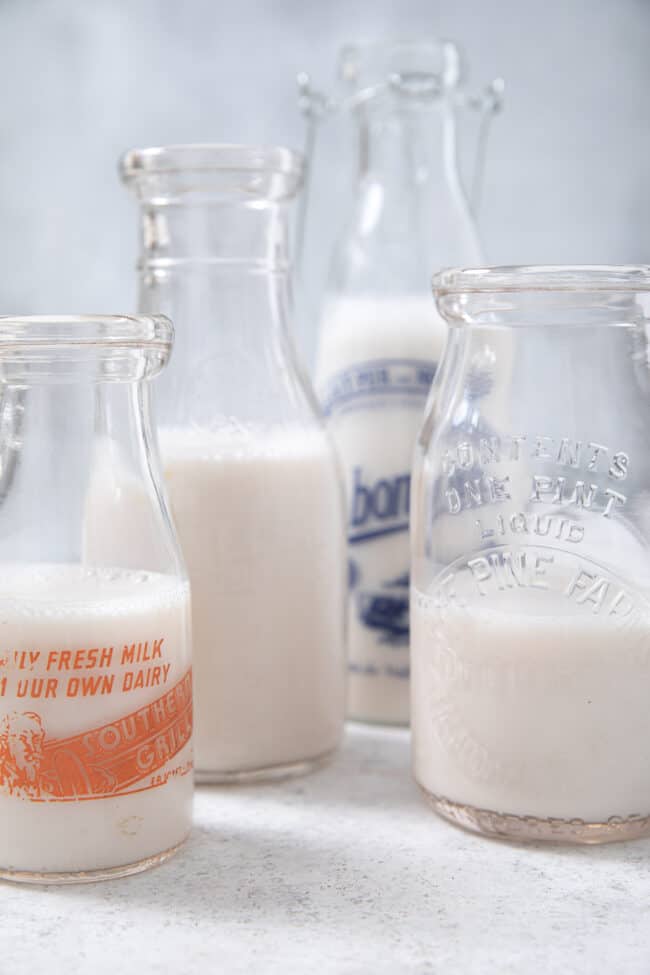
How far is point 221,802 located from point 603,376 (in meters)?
0.34

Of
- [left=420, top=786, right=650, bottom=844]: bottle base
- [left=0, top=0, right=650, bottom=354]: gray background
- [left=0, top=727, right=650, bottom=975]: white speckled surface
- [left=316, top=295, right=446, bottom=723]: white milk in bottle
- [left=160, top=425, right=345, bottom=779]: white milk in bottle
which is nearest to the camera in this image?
[left=0, top=727, right=650, bottom=975]: white speckled surface

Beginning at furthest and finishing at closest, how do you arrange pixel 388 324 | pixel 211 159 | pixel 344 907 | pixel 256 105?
1. pixel 256 105
2. pixel 388 324
3. pixel 211 159
4. pixel 344 907

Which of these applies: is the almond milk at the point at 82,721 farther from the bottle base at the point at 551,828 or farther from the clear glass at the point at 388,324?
the clear glass at the point at 388,324

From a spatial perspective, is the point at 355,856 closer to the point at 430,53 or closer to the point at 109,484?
the point at 109,484

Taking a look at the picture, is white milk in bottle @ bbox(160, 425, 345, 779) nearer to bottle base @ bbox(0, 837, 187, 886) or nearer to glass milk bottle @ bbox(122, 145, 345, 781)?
glass milk bottle @ bbox(122, 145, 345, 781)

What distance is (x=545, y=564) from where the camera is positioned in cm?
74

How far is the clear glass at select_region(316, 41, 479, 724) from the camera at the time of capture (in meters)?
0.97

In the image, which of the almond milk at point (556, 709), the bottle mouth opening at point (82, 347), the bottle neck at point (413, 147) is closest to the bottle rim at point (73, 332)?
the bottle mouth opening at point (82, 347)

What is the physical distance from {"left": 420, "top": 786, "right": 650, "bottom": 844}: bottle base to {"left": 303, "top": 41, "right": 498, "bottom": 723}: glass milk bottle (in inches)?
9.1

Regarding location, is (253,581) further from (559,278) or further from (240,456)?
(559,278)

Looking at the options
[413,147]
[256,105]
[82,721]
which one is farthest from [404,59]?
[82,721]

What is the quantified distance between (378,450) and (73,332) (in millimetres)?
326

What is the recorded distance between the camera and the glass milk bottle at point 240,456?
0.84m

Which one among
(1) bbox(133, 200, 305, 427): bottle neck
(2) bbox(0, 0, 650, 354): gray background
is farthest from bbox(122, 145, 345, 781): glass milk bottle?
(2) bbox(0, 0, 650, 354): gray background
